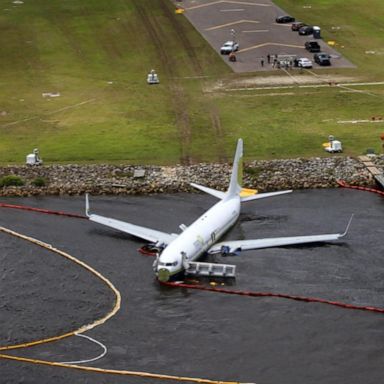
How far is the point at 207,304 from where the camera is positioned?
13250 cm

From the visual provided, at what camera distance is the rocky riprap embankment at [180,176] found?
177 meters

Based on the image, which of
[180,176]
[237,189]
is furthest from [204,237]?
[180,176]

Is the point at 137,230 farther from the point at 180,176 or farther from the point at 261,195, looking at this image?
the point at 180,176

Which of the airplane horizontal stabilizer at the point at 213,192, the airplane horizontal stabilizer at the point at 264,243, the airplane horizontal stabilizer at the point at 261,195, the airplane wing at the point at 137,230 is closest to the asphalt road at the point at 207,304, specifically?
the airplane horizontal stabilizer at the point at 264,243

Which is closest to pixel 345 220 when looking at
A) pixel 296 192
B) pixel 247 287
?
pixel 296 192

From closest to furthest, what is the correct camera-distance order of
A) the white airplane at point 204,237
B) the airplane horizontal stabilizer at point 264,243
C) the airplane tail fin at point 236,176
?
the white airplane at point 204,237
the airplane horizontal stabilizer at point 264,243
the airplane tail fin at point 236,176

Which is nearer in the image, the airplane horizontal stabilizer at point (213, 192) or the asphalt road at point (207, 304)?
the asphalt road at point (207, 304)

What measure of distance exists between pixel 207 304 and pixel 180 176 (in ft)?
170

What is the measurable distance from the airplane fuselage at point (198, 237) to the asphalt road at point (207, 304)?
113 inches

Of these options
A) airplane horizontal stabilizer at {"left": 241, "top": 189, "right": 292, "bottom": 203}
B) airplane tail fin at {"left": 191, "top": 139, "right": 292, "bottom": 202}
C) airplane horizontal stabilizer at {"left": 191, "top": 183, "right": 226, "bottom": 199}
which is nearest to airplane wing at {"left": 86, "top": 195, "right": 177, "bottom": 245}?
airplane horizontal stabilizer at {"left": 191, "top": 183, "right": 226, "bottom": 199}

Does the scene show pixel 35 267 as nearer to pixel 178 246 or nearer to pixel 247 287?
pixel 178 246

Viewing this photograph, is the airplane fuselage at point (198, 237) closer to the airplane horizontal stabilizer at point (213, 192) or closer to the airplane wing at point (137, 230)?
the airplane horizontal stabilizer at point (213, 192)

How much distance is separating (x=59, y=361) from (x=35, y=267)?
2836 centimetres

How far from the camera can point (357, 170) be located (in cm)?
18150
